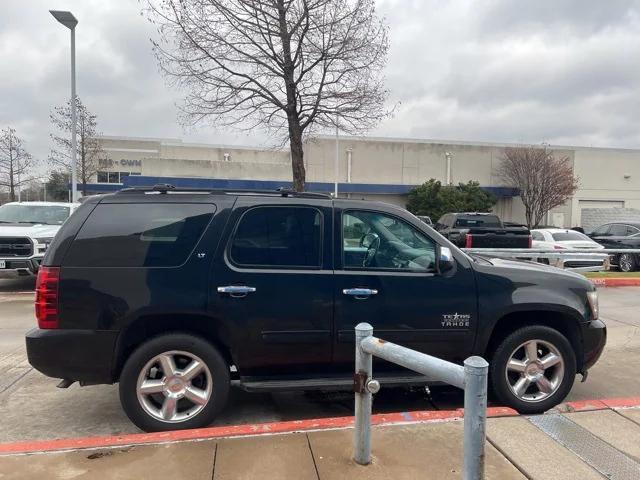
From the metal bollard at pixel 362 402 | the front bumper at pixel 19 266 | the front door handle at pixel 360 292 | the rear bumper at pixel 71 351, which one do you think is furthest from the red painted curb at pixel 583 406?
the front bumper at pixel 19 266

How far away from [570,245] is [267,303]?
44.6 ft

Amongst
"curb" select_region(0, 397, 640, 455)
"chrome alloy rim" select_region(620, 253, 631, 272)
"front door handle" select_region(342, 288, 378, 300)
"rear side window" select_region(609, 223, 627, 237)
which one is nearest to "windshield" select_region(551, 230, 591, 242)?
"chrome alloy rim" select_region(620, 253, 631, 272)

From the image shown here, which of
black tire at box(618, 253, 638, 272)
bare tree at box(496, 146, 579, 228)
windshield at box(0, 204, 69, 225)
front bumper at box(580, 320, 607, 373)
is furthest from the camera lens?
bare tree at box(496, 146, 579, 228)

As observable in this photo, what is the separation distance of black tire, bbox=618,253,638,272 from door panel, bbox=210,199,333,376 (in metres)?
15.1

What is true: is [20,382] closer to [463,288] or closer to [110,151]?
[463,288]

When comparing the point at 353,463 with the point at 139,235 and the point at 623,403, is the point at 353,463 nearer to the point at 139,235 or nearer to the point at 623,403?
the point at 139,235

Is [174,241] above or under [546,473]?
above

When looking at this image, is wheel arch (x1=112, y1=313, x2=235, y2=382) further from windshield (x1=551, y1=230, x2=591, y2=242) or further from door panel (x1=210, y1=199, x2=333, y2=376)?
windshield (x1=551, y1=230, x2=591, y2=242)

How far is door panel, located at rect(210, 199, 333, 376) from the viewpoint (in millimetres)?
3855

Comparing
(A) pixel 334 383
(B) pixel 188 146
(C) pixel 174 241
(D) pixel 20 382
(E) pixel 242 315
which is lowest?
(D) pixel 20 382

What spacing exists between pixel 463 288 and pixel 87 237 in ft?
9.81

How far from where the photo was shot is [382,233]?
4.26 metres

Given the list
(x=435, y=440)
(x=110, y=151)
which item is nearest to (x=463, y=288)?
(x=435, y=440)

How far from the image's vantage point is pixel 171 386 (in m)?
3.75
